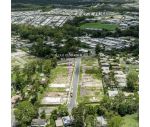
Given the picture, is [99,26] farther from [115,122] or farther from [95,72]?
[115,122]

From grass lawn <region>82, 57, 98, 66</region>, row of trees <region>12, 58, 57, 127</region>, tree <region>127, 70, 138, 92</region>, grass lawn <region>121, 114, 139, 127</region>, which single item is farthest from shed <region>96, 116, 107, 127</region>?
grass lawn <region>82, 57, 98, 66</region>

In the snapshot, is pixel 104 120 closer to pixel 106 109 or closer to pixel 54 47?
pixel 106 109

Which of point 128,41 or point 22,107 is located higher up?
point 128,41

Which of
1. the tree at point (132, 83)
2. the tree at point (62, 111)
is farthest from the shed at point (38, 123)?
the tree at point (132, 83)

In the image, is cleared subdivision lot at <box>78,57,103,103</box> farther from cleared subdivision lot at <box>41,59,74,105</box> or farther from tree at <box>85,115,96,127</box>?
tree at <box>85,115,96,127</box>

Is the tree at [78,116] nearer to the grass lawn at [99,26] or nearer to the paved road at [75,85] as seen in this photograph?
the paved road at [75,85]
